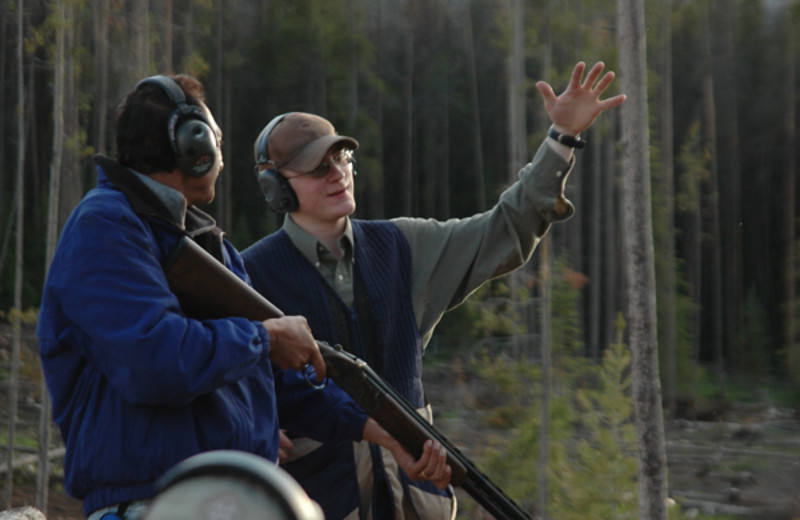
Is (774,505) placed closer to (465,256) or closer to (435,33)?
(465,256)

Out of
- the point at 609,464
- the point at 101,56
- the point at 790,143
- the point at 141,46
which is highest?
the point at 790,143

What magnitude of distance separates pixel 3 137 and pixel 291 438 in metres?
27.6

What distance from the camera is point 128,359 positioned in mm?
2029

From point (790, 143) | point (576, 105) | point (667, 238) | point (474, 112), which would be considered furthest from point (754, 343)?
point (576, 105)

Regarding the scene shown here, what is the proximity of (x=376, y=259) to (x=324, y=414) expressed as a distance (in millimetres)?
686

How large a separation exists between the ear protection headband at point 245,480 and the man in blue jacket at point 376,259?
2.21 m

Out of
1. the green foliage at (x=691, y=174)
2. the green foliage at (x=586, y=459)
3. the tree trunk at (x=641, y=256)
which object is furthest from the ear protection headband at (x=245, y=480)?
the green foliage at (x=691, y=174)

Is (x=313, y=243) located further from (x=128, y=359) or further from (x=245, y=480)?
(x=245, y=480)

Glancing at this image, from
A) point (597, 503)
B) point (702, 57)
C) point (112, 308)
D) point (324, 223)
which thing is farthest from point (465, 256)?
point (702, 57)

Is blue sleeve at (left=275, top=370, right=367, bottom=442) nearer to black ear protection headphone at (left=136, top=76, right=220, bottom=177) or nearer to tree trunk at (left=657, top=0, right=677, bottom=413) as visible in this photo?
black ear protection headphone at (left=136, top=76, right=220, bottom=177)

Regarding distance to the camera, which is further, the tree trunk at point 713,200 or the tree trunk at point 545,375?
the tree trunk at point 713,200

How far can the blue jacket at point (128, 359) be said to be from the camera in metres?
2.05

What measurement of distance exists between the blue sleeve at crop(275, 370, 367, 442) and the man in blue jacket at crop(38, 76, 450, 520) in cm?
76

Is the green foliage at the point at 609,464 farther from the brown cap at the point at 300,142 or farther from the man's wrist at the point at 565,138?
the brown cap at the point at 300,142
